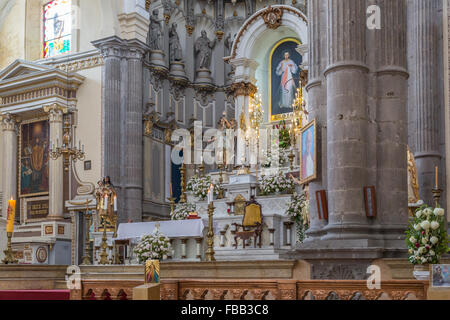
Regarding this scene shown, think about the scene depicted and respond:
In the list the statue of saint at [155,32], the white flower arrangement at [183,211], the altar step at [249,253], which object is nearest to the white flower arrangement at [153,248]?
the altar step at [249,253]

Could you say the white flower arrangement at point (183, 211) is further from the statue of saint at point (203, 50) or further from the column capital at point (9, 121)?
the column capital at point (9, 121)

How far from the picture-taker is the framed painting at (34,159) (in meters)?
24.5

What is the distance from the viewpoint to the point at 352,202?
9695 mm

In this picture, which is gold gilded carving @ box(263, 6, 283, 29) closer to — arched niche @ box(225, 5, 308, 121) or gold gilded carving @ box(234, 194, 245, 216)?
arched niche @ box(225, 5, 308, 121)

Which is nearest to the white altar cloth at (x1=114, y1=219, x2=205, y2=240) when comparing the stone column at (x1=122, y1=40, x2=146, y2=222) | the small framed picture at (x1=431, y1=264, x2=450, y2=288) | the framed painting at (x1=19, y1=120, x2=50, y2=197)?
the stone column at (x1=122, y1=40, x2=146, y2=222)

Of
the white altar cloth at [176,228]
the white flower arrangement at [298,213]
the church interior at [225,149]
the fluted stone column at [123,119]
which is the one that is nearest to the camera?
the church interior at [225,149]

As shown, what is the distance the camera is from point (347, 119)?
9.80 metres

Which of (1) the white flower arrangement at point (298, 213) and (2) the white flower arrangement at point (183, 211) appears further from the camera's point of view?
(2) the white flower arrangement at point (183, 211)

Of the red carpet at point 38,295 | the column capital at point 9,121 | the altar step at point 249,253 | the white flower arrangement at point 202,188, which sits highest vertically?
the column capital at point 9,121

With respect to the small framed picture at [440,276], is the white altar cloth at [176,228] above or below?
above

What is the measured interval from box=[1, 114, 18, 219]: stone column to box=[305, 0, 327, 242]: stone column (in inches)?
668

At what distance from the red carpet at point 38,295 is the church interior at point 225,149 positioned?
1.3 inches

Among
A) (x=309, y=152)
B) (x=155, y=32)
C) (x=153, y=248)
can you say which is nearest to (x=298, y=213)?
(x=153, y=248)
